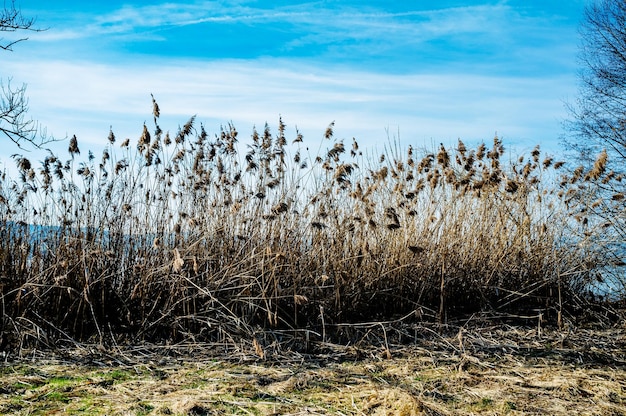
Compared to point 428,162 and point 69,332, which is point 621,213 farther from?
point 69,332

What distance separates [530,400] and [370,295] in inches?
74.8

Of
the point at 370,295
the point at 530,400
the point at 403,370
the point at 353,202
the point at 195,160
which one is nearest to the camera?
the point at 530,400

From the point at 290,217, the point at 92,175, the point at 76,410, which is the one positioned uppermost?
the point at 92,175

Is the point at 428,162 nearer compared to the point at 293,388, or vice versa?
the point at 293,388

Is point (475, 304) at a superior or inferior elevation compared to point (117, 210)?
inferior

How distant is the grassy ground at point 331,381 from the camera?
2818mm

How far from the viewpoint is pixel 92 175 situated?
5004mm

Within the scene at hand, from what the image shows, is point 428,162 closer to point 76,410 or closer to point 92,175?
point 92,175

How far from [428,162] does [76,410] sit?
4172mm

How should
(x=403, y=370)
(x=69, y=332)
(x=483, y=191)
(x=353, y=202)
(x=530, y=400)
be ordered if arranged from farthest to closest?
(x=483, y=191) → (x=353, y=202) → (x=69, y=332) → (x=403, y=370) → (x=530, y=400)

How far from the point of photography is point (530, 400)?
3.02 metres

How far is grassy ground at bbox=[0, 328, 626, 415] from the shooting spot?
282cm

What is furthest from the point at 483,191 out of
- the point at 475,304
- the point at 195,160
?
the point at 195,160

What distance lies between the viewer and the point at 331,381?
323cm
